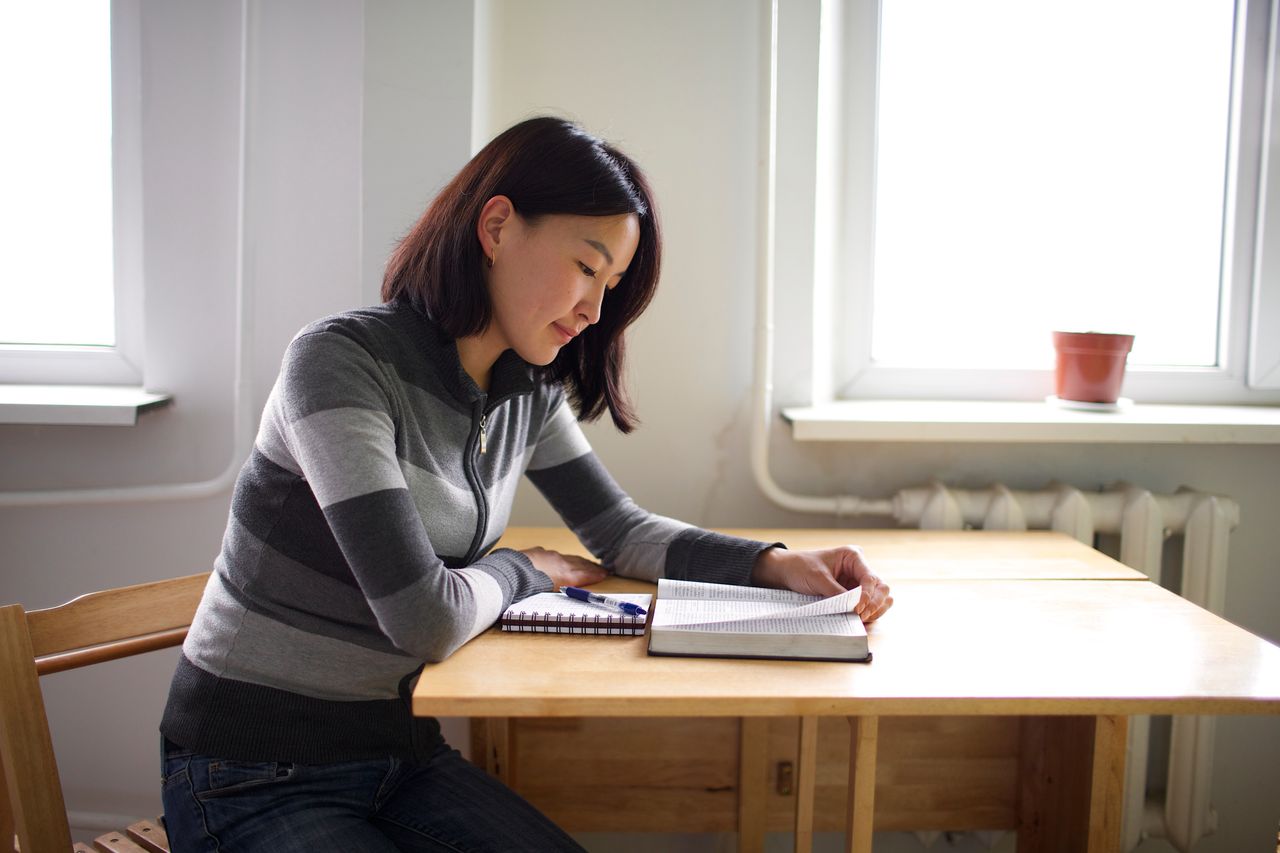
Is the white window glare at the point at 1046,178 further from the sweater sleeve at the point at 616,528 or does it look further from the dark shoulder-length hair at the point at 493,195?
the dark shoulder-length hair at the point at 493,195

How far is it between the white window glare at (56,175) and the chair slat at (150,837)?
3.27 feet

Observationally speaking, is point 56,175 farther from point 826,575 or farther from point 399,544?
point 826,575

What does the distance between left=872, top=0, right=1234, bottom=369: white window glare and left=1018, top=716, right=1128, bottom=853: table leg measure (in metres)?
0.77

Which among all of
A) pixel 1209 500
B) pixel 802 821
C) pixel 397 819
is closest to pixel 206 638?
pixel 397 819

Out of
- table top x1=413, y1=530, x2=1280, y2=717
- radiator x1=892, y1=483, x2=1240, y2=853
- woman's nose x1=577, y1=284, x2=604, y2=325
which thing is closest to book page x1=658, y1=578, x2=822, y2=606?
table top x1=413, y1=530, x2=1280, y2=717

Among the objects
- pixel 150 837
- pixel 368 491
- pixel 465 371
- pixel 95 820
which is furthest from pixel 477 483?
pixel 95 820

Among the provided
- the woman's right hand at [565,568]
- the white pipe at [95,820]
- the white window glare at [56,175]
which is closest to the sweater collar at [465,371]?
the woman's right hand at [565,568]

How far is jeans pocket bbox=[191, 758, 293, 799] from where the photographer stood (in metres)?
1.10

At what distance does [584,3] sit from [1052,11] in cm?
93

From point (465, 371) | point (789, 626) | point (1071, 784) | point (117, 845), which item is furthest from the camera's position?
point (1071, 784)

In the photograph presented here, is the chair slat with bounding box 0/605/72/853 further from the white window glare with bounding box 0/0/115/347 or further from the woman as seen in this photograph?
the white window glare with bounding box 0/0/115/347

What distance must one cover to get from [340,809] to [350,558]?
1.04ft

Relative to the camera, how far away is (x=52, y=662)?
1.22 metres

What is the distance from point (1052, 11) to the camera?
1.99 meters
